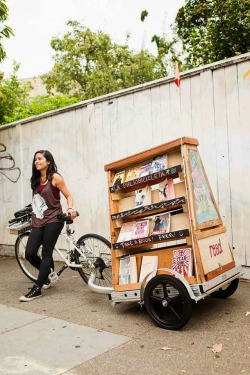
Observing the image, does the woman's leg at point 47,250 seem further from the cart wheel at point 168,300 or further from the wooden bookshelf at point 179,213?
the cart wheel at point 168,300

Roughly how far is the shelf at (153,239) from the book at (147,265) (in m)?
0.15

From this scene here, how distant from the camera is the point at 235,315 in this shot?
4.06 metres

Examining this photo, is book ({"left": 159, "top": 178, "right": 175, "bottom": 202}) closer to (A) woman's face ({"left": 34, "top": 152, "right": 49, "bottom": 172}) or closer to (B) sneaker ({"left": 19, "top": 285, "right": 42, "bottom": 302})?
(A) woman's face ({"left": 34, "top": 152, "right": 49, "bottom": 172})

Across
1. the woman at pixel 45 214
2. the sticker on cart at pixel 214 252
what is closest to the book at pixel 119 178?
the woman at pixel 45 214

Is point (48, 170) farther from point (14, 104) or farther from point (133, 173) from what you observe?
point (14, 104)

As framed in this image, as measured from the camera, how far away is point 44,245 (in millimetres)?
5086

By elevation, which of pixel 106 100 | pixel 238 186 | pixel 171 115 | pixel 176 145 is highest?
pixel 106 100

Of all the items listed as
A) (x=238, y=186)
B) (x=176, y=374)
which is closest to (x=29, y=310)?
(x=176, y=374)

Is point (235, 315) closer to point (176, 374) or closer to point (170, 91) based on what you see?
point (176, 374)

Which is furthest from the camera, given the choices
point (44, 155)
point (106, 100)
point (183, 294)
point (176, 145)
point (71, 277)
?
point (106, 100)

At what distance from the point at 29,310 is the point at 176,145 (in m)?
2.47

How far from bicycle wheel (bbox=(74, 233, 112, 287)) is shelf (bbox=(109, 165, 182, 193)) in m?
1.07

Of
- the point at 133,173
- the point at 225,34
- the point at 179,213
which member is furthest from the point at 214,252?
the point at 225,34

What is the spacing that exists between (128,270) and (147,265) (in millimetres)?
235
